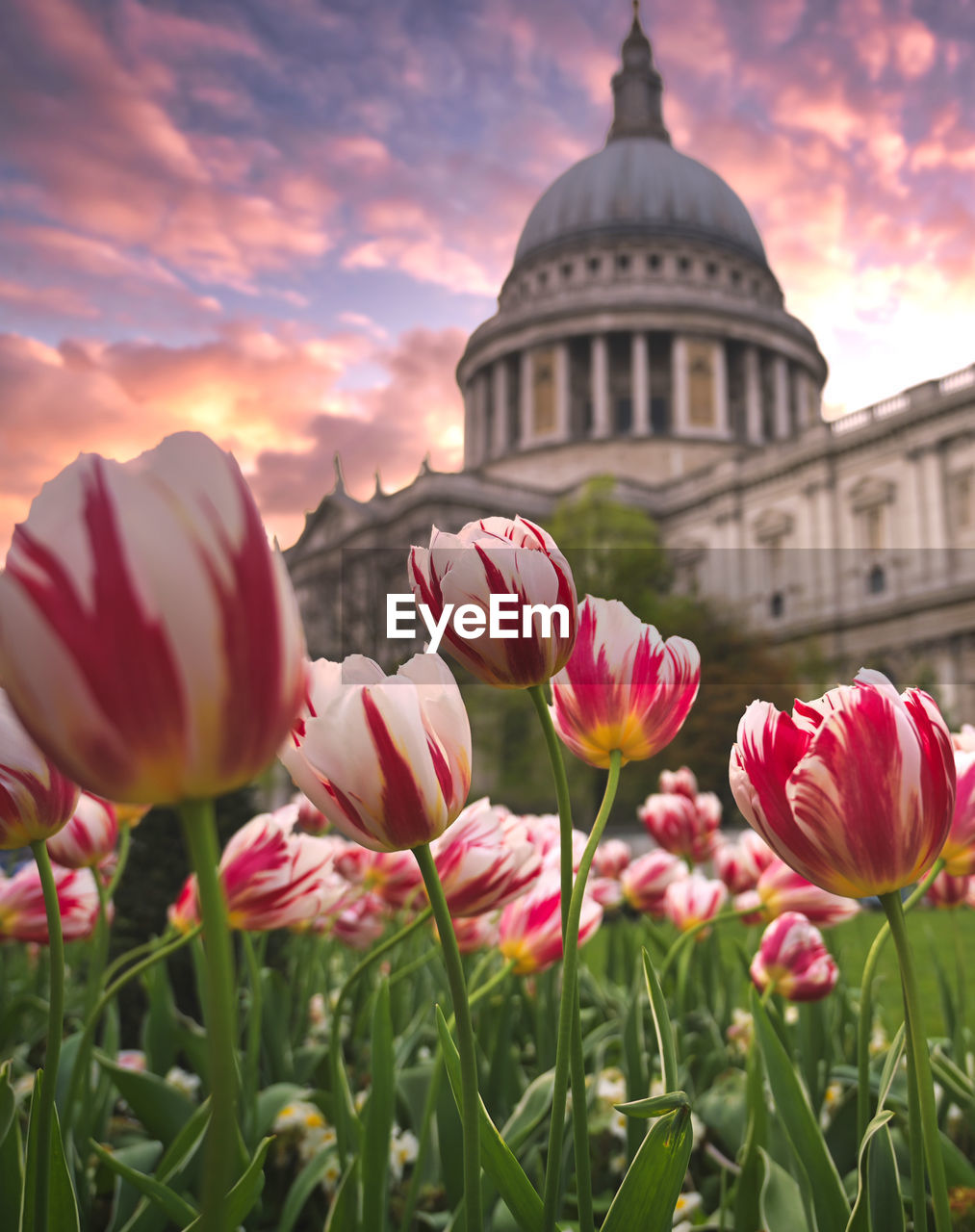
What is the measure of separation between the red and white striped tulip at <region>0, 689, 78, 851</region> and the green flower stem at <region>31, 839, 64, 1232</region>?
17mm

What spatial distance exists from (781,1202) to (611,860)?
153 cm

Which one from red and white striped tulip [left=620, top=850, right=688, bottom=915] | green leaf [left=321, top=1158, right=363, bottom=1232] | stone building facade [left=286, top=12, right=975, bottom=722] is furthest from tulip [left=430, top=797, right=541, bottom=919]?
stone building facade [left=286, top=12, right=975, bottom=722]

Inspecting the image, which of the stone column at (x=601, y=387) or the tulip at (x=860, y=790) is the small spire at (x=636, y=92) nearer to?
the stone column at (x=601, y=387)

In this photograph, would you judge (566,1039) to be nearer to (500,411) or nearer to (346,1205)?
(346,1205)

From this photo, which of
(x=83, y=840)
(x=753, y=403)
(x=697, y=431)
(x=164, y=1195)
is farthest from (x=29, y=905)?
(x=753, y=403)

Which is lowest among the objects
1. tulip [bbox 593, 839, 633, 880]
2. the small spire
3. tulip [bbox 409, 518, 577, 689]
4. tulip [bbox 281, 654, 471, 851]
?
tulip [bbox 593, 839, 633, 880]

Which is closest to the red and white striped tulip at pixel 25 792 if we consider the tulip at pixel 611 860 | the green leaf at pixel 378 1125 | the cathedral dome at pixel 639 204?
the green leaf at pixel 378 1125

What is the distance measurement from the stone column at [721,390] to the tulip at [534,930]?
38.8m

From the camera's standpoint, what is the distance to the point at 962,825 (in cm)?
81

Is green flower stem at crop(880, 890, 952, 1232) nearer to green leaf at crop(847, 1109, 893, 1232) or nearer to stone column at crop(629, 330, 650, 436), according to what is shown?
green leaf at crop(847, 1109, 893, 1232)

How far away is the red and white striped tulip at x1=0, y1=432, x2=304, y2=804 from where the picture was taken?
34 centimetres

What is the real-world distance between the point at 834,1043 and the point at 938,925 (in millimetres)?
5776

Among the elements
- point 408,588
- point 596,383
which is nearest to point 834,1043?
point 408,588

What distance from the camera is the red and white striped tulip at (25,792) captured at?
2.01 ft
